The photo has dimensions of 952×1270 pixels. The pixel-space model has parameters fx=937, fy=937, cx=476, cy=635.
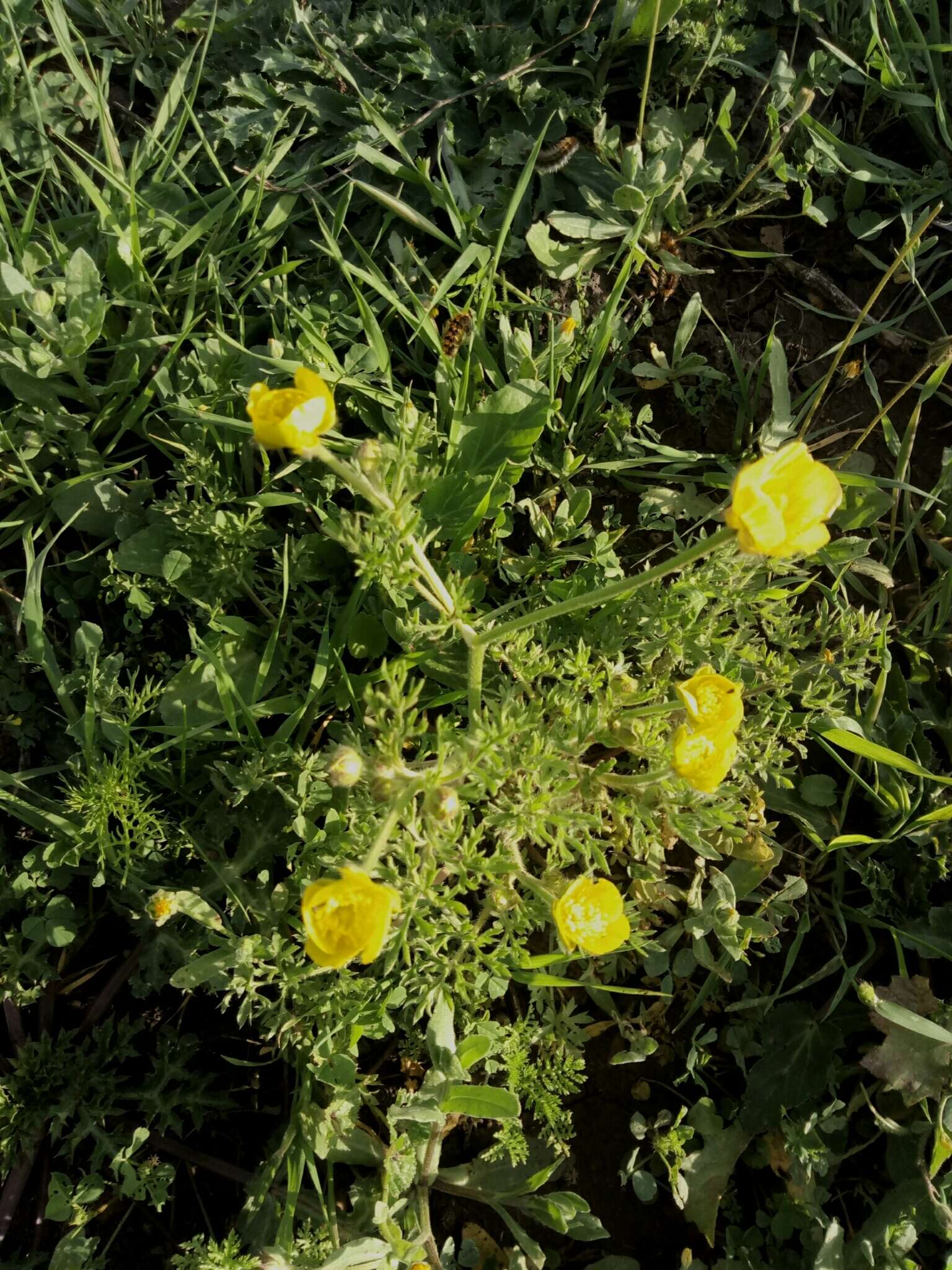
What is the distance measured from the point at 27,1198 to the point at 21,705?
1.24 meters

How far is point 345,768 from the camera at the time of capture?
1598 millimetres

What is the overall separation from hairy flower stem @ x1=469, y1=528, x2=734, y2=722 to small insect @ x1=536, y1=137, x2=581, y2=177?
1558 mm

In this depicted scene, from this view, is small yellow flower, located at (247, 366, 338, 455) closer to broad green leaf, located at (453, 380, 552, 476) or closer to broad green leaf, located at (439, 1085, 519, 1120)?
broad green leaf, located at (453, 380, 552, 476)

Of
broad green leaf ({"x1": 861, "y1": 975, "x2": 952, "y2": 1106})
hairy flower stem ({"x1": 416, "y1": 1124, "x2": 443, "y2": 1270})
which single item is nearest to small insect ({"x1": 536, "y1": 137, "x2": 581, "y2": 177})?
broad green leaf ({"x1": 861, "y1": 975, "x2": 952, "y2": 1106})

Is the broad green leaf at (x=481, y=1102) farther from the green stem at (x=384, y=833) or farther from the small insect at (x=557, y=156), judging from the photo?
the small insect at (x=557, y=156)

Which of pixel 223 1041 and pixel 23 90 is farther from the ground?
pixel 23 90

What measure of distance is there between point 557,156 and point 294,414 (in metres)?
1.67

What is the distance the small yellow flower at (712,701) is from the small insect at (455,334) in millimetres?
1174

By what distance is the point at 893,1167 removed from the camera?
94.2 inches

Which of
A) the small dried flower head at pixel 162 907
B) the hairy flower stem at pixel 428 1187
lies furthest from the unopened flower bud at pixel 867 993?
the small dried flower head at pixel 162 907

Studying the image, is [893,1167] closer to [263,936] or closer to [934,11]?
[263,936]

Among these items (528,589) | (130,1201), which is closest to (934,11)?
(528,589)

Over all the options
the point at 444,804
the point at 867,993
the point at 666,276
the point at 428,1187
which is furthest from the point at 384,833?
the point at 666,276

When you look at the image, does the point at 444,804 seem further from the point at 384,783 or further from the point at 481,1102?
the point at 481,1102
